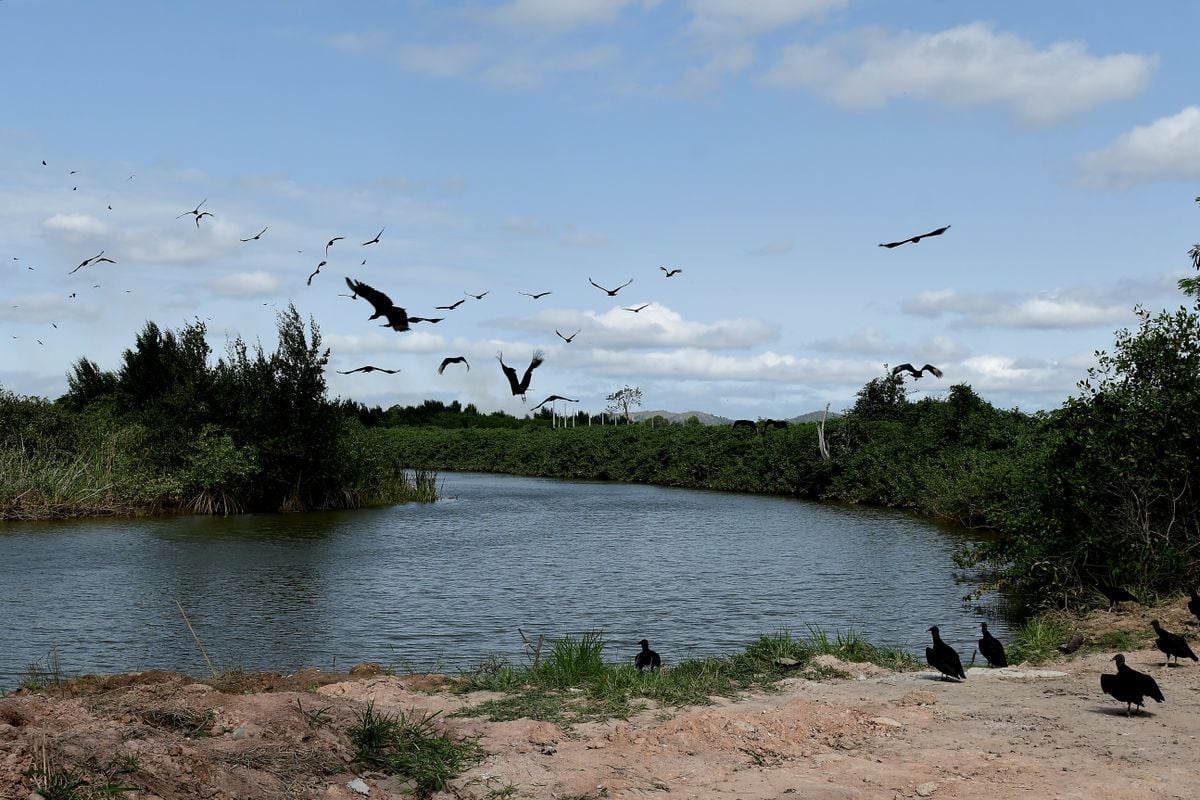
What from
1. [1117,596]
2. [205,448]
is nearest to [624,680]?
[1117,596]

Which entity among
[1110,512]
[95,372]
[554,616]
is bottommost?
[554,616]

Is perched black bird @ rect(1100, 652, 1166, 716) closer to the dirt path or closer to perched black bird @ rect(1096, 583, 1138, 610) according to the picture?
the dirt path

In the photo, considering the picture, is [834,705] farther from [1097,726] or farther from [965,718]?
[1097,726]

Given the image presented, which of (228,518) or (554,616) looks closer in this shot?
(554,616)

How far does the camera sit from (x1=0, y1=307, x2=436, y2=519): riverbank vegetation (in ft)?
113

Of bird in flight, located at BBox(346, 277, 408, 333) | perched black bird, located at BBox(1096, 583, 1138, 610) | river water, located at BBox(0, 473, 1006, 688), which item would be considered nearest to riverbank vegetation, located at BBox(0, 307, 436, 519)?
river water, located at BBox(0, 473, 1006, 688)

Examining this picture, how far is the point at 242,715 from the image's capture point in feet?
24.2

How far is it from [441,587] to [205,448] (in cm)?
1987

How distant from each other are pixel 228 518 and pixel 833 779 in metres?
32.7

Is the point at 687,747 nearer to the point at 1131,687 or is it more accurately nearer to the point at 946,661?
the point at 946,661

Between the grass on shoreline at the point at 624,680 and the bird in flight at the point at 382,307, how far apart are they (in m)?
3.71

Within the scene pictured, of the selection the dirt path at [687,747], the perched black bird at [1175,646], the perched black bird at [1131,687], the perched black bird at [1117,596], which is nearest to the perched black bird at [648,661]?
the dirt path at [687,747]

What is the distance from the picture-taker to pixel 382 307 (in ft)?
34.6

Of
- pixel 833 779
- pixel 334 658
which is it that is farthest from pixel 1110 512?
pixel 334 658
